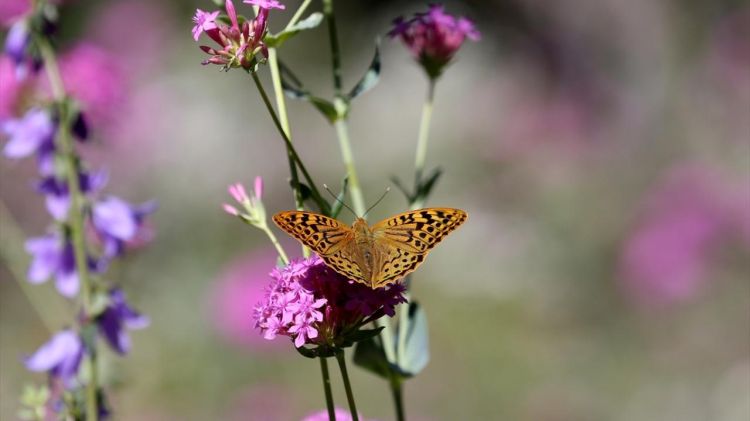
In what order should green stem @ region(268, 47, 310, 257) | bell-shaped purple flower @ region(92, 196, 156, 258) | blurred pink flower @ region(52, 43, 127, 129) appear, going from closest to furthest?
green stem @ region(268, 47, 310, 257)
bell-shaped purple flower @ region(92, 196, 156, 258)
blurred pink flower @ region(52, 43, 127, 129)

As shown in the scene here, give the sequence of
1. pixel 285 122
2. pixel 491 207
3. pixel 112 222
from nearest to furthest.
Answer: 1. pixel 285 122
2. pixel 112 222
3. pixel 491 207

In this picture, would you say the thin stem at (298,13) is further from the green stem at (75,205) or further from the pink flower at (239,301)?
the pink flower at (239,301)

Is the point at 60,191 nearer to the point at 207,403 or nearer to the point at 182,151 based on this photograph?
Result: the point at 207,403

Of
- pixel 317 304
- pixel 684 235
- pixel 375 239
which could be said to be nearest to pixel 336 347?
pixel 317 304

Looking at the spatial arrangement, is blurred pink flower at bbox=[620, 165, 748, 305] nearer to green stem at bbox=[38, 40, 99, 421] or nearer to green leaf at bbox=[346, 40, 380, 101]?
green leaf at bbox=[346, 40, 380, 101]

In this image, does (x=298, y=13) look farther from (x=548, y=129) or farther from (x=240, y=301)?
(x=548, y=129)

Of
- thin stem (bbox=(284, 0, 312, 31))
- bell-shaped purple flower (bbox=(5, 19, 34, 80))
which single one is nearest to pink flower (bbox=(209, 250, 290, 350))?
bell-shaped purple flower (bbox=(5, 19, 34, 80))

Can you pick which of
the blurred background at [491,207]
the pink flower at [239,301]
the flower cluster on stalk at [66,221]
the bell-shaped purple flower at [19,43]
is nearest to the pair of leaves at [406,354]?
the flower cluster on stalk at [66,221]

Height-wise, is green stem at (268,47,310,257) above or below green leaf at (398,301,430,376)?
above
